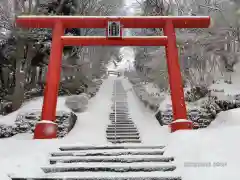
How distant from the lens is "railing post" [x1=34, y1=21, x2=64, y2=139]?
28.6ft

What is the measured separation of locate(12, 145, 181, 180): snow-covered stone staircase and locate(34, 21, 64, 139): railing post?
199 centimetres

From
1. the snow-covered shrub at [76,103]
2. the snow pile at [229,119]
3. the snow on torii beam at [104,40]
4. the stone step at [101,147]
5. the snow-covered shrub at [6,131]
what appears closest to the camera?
the stone step at [101,147]

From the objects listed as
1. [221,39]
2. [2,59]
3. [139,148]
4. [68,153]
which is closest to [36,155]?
[68,153]

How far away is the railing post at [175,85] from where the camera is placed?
894cm

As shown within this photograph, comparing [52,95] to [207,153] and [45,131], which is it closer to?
[45,131]

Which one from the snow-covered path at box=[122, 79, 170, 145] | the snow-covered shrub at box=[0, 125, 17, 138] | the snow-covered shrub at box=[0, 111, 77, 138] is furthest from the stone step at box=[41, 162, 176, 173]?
the snow-covered shrub at box=[0, 125, 17, 138]

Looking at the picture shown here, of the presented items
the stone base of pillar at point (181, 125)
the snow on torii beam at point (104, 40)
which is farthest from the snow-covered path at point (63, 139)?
the snow on torii beam at point (104, 40)

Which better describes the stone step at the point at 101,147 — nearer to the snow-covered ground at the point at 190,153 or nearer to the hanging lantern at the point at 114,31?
the snow-covered ground at the point at 190,153

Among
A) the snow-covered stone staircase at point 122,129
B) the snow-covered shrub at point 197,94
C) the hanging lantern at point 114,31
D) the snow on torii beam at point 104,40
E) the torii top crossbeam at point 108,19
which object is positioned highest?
the torii top crossbeam at point 108,19

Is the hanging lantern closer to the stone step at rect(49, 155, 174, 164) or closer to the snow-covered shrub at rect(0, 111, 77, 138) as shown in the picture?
the snow-covered shrub at rect(0, 111, 77, 138)

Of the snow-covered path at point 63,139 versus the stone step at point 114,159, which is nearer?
the snow-covered path at point 63,139

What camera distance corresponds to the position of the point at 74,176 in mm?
5477

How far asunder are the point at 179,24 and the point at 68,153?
19.9 ft

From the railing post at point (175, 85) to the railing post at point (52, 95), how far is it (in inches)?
142
